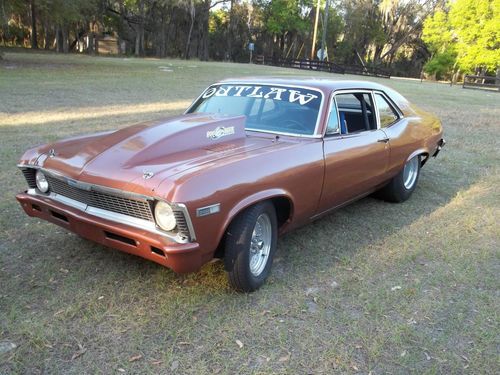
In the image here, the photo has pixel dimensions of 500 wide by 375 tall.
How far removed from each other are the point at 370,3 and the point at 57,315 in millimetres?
58555

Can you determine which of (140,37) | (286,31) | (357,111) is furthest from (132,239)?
(286,31)

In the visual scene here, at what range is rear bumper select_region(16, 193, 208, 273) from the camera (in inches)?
110

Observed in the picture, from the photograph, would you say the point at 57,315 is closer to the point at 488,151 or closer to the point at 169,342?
the point at 169,342

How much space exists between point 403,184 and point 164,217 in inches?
140

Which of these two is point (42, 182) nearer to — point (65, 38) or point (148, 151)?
point (148, 151)

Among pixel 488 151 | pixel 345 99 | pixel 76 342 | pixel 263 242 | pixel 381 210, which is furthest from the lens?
pixel 488 151

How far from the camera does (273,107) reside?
4199 mm

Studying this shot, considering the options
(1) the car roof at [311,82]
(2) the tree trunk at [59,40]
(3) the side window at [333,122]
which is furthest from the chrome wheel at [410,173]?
(2) the tree trunk at [59,40]

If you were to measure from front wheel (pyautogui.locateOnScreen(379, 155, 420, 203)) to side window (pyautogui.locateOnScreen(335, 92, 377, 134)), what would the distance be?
0.90 meters

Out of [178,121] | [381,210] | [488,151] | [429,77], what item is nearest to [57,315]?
[178,121]

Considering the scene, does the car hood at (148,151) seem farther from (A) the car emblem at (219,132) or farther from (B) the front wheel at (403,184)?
(B) the front wheel at (403,184)

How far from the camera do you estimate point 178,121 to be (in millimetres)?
3936

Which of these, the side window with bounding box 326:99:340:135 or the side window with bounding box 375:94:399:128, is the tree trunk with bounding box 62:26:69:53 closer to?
the side window with bounding box 375:94:399:128

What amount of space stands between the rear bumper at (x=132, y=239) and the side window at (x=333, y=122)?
174 cm
